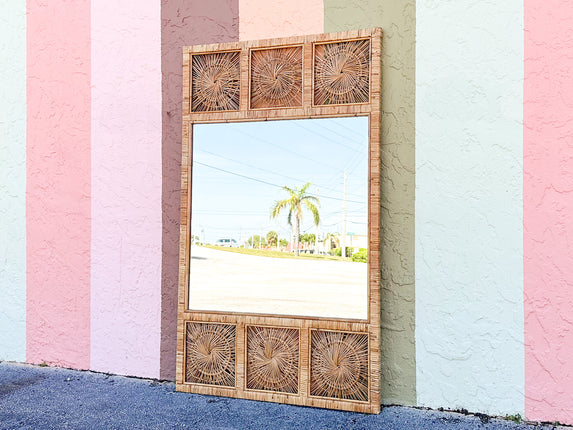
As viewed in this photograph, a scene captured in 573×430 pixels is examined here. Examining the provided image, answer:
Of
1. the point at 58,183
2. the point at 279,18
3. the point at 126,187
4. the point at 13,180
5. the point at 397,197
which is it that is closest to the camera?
the point at 397,197

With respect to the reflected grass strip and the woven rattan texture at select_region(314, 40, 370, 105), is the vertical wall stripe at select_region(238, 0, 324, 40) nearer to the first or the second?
the woven rattan texture at select_region(314, 40, 370, 105)

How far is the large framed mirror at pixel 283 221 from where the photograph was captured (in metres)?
3.41

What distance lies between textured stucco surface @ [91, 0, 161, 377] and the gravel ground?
1.20 ft

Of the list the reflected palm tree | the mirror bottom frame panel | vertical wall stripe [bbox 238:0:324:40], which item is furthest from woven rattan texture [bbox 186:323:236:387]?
vertical wall stripe [bbox 238:0:324:40]

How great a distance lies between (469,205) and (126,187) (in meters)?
2.57

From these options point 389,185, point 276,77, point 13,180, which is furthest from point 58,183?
point 389,185

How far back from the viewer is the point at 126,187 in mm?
4043

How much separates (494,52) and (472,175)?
2.64 feet

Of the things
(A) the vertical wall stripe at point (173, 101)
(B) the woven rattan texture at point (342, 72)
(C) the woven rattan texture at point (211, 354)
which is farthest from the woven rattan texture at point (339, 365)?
(B) the woven rattan texture at point (342, 72)

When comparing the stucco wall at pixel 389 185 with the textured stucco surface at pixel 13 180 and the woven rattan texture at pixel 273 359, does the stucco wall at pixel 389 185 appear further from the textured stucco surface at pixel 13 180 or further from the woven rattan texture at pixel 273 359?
the woven rattan texture at pixel 273 359

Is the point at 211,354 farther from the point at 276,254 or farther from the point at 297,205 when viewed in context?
the point at 297,205

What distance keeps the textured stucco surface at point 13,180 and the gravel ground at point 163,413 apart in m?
0.66

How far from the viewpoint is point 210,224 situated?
3.73m

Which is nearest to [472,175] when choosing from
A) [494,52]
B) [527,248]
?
[527,248]
